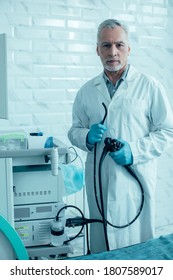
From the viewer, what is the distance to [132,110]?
72.3 inches

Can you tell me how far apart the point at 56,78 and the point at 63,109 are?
0.22 metres

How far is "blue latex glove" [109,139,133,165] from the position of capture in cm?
173

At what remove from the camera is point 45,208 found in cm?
143

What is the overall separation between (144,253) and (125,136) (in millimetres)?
597

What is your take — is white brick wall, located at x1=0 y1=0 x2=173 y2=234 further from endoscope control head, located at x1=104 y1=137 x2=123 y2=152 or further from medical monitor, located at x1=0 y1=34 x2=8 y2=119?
medical monitor, located at x1=0 y1=34 x2=8 y2=119

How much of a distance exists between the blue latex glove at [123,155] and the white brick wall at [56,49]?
0.97 metres

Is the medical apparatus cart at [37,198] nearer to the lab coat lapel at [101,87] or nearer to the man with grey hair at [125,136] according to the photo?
the man with grey hair at [125,136]

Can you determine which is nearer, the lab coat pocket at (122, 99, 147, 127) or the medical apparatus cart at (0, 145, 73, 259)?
the medical apparatus cart at (0, 145, 73, 259)

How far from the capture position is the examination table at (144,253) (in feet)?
4.70

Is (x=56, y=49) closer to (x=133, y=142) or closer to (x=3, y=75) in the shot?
(x=133, y=142)

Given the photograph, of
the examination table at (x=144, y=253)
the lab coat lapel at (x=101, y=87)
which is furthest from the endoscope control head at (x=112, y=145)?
the examination table at (x=144, y=253)

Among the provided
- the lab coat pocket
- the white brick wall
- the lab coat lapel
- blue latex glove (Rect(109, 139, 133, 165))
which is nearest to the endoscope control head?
blue latex glove (Rect(109, 139, 133, 165))

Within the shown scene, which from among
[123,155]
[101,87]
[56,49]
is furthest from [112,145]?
[56,49]

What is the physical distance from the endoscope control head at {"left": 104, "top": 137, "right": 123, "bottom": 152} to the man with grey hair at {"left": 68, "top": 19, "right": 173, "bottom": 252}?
61mm
